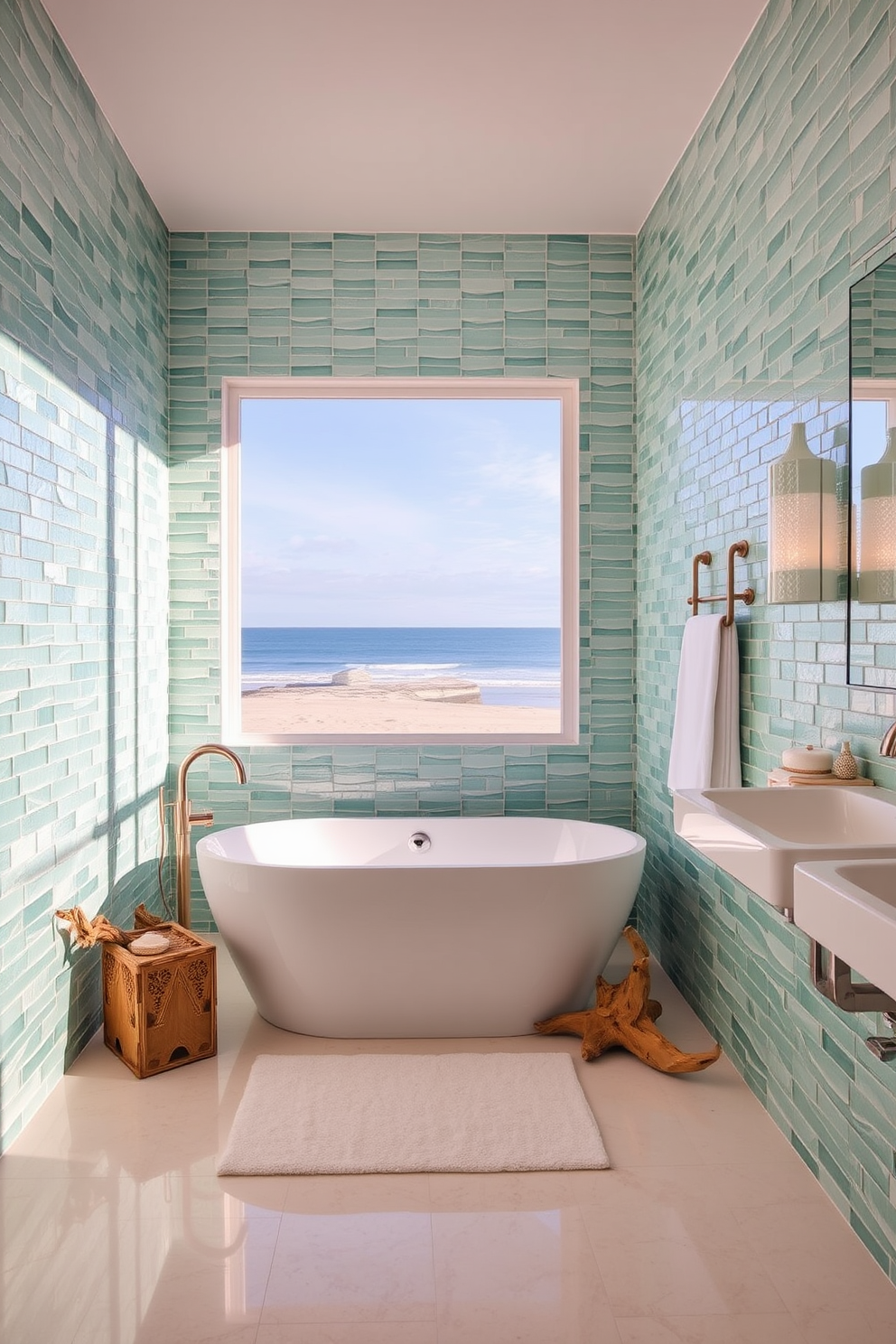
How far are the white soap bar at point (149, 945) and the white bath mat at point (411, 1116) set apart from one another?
0.49m

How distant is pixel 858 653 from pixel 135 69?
111 inches

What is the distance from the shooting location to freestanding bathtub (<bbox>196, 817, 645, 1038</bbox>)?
3.01 m

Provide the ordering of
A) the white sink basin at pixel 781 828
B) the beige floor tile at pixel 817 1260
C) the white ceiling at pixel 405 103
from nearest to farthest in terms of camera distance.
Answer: the white sink basin at pixel 781 828 < the beige floor tile at pixel 817 1260 < the white ceiling at pixel 405 103

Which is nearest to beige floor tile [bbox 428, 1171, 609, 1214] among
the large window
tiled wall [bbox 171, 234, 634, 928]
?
tiled wall [bbox 171, 234, 634, 928]

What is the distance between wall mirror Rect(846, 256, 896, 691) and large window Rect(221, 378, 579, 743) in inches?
84.1

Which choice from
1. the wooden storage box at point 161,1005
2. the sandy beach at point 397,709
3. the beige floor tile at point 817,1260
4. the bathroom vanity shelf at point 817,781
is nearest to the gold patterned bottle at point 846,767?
the bathroom vanity shelf at point 817,781

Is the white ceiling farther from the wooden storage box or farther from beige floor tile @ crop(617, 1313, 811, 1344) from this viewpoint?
beige floor tile @ crop(617, 1313, 811, 1344)

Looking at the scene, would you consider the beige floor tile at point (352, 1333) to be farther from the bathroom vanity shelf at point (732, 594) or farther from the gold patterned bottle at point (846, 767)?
the bathroom vanity shelf at point (732, 594)

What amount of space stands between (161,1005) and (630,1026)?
4.90 feet

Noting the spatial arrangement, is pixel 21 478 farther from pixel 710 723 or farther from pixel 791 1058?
pixel 791 1058

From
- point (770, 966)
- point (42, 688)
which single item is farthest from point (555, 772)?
point (42, 688)

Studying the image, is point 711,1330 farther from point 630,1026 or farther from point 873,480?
point 873,480

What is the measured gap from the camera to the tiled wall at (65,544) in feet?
8.43

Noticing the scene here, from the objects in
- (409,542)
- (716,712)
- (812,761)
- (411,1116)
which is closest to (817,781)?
(812,761)
